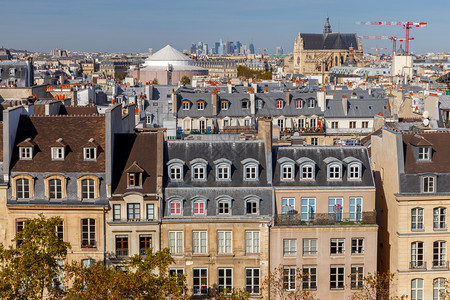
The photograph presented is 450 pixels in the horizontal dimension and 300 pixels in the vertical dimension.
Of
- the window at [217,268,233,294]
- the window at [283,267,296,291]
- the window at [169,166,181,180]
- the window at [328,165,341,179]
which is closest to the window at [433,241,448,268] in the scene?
the window at [328,165,341,179]

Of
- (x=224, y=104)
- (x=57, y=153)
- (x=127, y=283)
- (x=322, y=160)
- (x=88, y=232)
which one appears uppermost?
(x=224, y=104)

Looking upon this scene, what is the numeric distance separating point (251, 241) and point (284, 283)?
325 centimetres

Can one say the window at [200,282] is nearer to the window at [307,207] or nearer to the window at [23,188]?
the window at [307,207]

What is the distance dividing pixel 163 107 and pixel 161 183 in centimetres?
4578

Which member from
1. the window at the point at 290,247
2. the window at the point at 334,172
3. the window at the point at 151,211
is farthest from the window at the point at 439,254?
the window at the point at 151,211

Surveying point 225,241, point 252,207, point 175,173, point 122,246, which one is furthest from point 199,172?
point 122,246

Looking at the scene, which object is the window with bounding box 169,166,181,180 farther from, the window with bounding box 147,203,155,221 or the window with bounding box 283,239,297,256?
the window with bounding box 283,239,297,256

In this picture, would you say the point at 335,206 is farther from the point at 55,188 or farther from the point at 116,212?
the point at 55,188

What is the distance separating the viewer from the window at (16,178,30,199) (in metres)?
45.3

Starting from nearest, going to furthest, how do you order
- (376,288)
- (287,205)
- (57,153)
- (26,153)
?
(376,288), (287,205), (26,153), (57,153)

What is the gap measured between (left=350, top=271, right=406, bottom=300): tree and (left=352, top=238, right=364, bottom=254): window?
1557mm

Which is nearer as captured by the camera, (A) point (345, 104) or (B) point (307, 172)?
(B) point (307, 172)

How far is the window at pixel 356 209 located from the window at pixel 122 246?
13.9 m

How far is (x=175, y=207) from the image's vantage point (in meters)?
45.3
